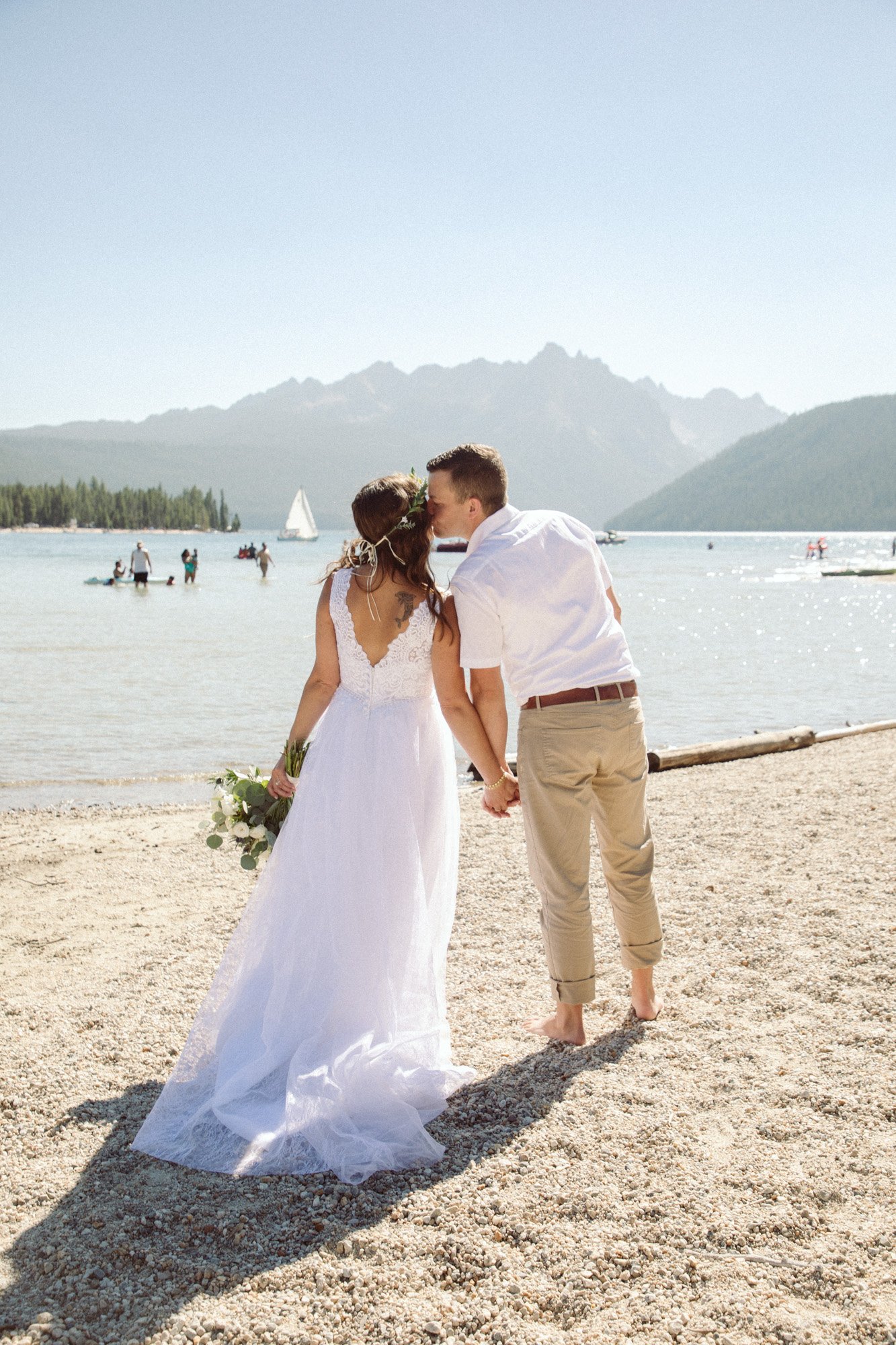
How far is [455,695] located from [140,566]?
37127 mm

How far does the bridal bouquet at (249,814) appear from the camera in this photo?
12.0 feet

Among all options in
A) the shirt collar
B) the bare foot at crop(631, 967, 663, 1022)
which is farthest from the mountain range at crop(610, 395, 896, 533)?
the shirt collar

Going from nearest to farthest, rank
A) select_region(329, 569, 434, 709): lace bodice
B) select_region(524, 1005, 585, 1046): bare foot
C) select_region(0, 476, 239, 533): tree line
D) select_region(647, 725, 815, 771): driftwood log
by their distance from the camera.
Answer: select_region(329, 569, 434, 709): lace bodice → select_region(524, 1005, 585, 1046): bare foot → select_region(647, 725, 815, 771): driftwood log → select_region(0, 476, 239, 533): tree line

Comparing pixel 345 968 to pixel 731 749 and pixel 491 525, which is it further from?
pixel 731 749

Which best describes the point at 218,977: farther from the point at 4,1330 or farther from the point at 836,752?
the point at 836,752

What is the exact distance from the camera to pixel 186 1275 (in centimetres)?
236

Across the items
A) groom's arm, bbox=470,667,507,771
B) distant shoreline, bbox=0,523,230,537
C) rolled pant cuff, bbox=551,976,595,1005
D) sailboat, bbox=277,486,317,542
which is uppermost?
distant shoreline, bbox=0,523,230,537

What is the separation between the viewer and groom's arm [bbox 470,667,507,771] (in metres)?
3.37

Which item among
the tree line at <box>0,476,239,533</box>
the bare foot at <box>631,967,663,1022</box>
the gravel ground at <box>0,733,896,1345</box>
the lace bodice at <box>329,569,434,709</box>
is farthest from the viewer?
the tree line at <box>0,476,239,533</box>

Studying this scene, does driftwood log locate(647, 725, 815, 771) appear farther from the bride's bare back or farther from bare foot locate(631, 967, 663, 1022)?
the bride's bare back

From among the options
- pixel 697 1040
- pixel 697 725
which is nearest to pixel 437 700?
pixel 697 1040

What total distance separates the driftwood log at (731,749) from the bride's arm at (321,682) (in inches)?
205

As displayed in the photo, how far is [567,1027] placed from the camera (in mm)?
3662

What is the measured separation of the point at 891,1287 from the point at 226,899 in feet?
12.9
